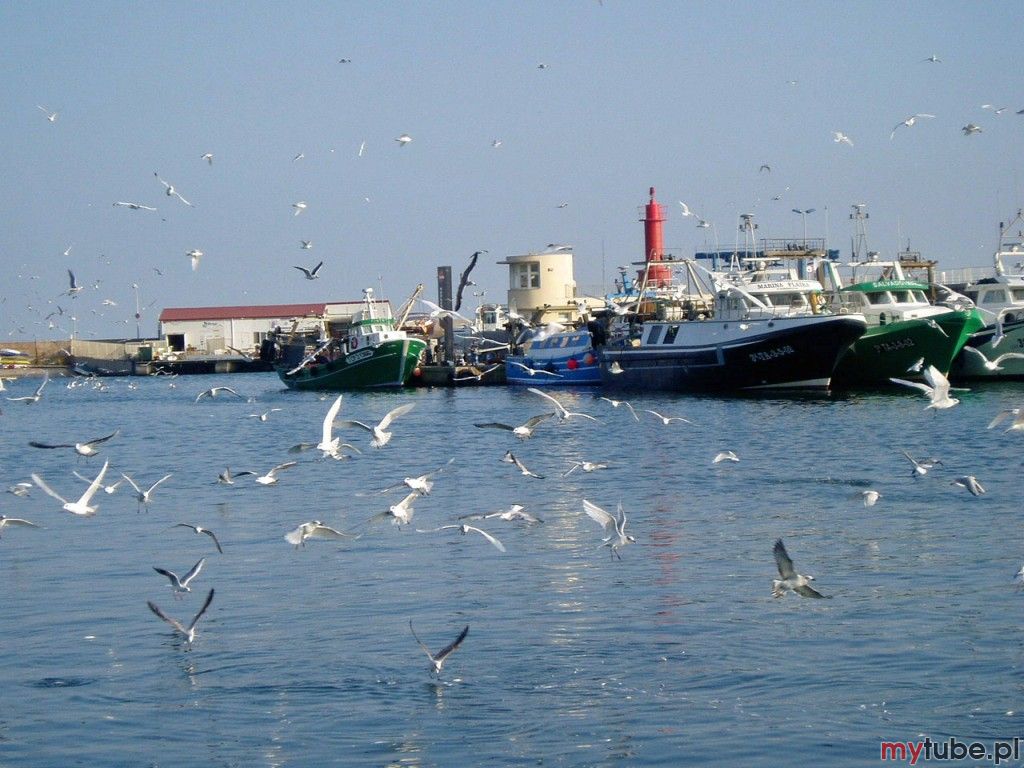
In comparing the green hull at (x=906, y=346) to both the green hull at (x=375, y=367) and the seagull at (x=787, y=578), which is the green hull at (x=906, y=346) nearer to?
the green hull at (x=375, y=367)

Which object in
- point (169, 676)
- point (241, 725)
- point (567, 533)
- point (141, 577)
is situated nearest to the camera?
point (241, 725)

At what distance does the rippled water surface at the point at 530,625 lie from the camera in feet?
34.9

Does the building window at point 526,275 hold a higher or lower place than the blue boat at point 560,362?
higher

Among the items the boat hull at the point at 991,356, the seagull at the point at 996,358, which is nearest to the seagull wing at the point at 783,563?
the seagull at the point at 996,358

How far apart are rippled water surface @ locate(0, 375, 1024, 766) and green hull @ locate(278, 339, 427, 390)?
106 ft

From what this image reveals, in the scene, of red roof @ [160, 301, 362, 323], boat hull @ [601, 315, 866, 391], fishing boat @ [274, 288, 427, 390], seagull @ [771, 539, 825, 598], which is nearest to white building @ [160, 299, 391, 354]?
red roof @ [160, 301, 362, 323]

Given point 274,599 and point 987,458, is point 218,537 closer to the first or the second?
point 274,599

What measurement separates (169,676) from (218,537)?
23.4ft

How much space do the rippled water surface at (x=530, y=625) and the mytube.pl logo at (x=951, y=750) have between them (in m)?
0.14

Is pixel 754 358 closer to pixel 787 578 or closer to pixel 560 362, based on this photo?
pixel 560 362

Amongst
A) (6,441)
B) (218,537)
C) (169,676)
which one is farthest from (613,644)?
(6,441)

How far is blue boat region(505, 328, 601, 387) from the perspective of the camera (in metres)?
57.8

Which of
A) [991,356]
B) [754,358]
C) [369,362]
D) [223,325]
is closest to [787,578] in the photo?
[754,358]

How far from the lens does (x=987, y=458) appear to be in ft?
87.6
